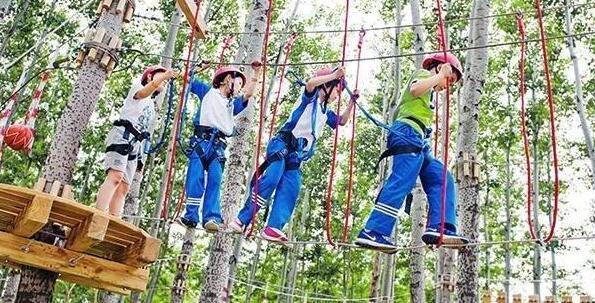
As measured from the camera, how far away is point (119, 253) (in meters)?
3.39

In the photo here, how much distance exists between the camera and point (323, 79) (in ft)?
13.6

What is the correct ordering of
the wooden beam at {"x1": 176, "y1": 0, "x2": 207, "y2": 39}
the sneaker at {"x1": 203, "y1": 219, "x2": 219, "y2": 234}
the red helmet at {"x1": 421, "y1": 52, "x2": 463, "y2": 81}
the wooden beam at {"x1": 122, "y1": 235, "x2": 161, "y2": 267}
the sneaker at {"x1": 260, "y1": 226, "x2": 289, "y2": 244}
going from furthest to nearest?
the wooden beam at {"x1": 176, "y1": 0, "x2": 207, "y2": 39}, the sneaker at {"x1": 203, "y1": 219, "x2": 219, "y2": 234}, the sneaker at {"x1": 260, "y1": 226, "x2": 289, "y2": 244}, the red helmet at {"x1": 421, "y1": 52, "x2": 463, "y2": 81}, the wooden beam at {"x1": 122, "y1": 235, "x2": 161, "y2": 267}

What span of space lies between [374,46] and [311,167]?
3931 mm

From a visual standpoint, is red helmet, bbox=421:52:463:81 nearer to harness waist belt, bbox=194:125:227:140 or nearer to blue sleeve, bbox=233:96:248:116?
blue sleeve, bbox=233:96:248:116

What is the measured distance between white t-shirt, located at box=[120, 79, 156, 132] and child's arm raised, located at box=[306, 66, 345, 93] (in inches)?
46.5

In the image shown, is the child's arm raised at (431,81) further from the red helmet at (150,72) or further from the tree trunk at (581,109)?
the tree trunk at (581,109)

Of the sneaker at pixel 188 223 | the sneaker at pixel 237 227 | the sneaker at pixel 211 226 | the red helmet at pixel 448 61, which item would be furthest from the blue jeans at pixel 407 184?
the sneaker at pixel 188 223

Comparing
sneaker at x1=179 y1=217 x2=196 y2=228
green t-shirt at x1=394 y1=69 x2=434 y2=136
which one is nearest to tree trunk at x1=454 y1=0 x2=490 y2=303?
green t-shirt at x1=394 y1=69 x2=434 y2=136

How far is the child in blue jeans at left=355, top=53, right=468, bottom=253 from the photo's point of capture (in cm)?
366

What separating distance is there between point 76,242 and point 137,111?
1.50 m

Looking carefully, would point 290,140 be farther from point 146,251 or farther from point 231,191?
point 231,191

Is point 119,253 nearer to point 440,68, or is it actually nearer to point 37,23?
point 440,68

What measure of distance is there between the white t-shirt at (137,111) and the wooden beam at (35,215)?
1.52m

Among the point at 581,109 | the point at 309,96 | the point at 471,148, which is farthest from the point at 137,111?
the point at 581,109
